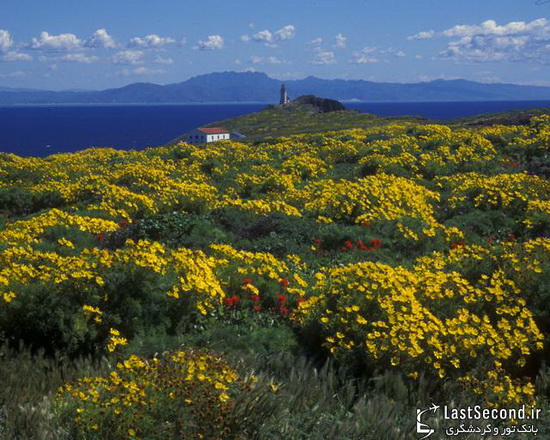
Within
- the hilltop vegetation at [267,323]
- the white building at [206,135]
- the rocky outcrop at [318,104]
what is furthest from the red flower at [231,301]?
the rocky outcrop at [318,104]

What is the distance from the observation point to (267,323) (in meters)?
7.34

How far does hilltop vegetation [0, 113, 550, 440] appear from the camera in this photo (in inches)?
199

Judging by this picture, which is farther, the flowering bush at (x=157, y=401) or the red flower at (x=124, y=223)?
the red flower at (x=124, y=223)

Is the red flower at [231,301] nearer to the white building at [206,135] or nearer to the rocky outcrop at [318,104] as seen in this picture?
the white building at [206,135]

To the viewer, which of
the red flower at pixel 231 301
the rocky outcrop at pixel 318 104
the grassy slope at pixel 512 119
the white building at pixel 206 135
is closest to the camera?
the red flower at pixel 231 301

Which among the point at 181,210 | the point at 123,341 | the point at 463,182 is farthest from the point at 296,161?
the point at 123,341

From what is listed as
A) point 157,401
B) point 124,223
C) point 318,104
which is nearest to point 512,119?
point 124,223

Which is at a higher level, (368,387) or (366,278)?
(366,278)

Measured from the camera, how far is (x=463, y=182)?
52.1ft

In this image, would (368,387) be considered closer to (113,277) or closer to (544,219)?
(113,277)

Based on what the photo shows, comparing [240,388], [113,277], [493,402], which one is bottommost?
[493,402]

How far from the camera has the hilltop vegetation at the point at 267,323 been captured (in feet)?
16.6

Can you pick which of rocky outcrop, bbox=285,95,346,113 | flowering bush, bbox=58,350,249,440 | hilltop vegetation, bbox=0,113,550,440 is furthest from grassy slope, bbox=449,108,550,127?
rocky outcrop, bbox=285,95,346,113

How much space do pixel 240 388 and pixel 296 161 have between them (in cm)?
1482
